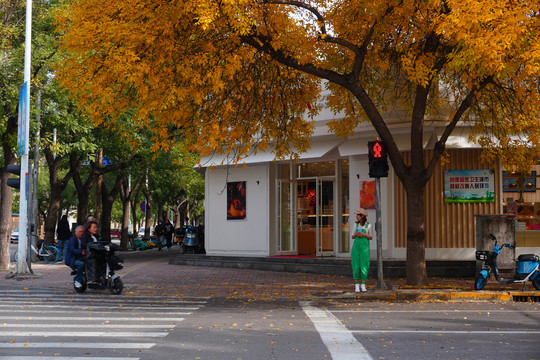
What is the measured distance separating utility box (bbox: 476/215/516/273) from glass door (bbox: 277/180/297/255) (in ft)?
28.4

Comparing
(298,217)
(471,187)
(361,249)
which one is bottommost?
(361,249)

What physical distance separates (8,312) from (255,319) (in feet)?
13.0

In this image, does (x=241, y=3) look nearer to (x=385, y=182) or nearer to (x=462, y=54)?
(x=462, y=54)

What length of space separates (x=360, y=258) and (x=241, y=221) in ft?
33.4

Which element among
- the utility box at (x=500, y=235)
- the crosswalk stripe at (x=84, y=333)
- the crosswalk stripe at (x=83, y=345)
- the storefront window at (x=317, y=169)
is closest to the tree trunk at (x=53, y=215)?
the storefront window at (x=317, y=169)

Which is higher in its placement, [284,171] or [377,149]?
[284,171]

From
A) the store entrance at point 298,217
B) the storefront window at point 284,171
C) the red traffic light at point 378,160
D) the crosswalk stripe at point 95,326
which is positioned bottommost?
the crosswalk stripe at point 95,326

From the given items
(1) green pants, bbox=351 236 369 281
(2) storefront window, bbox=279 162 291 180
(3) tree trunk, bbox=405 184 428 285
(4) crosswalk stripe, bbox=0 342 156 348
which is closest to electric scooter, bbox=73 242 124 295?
(1) green pants, bbox=351 236 369 281

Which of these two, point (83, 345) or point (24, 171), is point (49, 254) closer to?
point (24, 171)

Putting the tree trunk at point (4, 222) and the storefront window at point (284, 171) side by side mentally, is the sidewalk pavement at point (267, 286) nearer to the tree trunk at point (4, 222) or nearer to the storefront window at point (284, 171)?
the tree trunk at point (4, 222)

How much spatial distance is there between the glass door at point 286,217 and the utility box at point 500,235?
866 centimetres

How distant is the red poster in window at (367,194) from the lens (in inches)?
824

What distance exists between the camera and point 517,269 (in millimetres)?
14641

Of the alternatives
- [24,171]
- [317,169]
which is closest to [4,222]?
[24,171]
